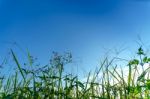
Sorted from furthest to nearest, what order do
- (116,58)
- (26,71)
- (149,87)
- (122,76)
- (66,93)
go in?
(116,58), (122,76), (26,71), (66,93), (149,87)

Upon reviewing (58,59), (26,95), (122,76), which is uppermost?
(58,59)

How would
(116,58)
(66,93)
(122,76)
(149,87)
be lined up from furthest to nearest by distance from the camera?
(116,58) < (122,76) < (66,93) < (149,87)

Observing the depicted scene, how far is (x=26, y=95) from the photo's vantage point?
3.38m

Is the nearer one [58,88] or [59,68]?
[58,88]

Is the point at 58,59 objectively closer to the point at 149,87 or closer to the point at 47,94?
the point at 47,94

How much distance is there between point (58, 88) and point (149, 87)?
116 cm

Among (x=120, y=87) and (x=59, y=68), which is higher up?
(x=59, y=68)

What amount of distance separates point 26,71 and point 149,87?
1.51 m

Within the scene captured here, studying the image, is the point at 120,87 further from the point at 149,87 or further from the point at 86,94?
the point at 149,87

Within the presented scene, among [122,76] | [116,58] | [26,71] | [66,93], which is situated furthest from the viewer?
[116,58]

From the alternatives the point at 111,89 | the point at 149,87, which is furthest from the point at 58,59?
the point at 149,87

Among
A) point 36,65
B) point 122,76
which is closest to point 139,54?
point 122,76

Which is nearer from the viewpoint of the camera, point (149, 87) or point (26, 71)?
point (149, 87)

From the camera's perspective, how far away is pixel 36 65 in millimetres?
3895
